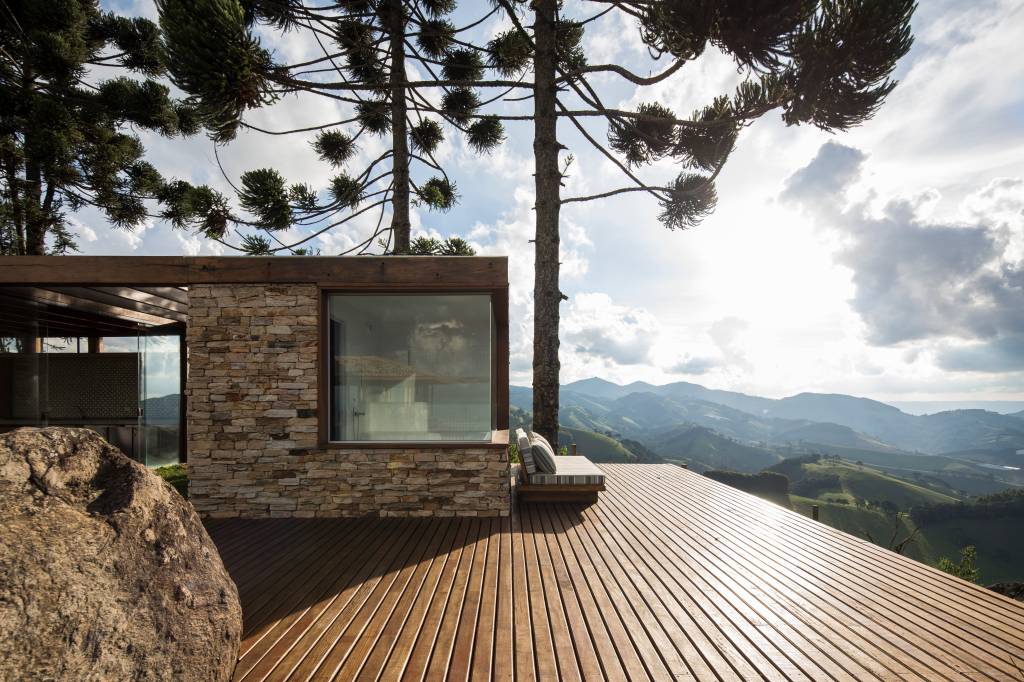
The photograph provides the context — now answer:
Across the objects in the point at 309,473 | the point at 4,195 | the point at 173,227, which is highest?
the point at 4,195

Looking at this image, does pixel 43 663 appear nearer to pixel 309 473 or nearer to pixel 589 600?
pixel 589 600

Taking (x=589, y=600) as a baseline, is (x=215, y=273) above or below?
above

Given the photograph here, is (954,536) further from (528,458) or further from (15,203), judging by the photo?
(15,203)

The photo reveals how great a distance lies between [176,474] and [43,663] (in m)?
8.32

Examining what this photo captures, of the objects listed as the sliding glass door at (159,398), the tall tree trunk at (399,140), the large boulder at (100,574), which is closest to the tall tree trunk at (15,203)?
the sliding glass door at (159,398)

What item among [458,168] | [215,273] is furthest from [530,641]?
[458,168]

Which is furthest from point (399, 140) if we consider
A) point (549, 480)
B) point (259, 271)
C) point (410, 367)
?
point (549, 480)

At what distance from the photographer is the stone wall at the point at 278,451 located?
190 inches

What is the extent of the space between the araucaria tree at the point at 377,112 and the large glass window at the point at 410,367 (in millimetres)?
4981

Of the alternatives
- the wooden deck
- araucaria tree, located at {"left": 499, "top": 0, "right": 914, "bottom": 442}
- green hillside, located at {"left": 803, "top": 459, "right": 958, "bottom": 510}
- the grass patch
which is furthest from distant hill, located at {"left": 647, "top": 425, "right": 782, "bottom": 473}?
the wooden deck

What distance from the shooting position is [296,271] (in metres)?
4.86

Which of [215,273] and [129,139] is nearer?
[215,273]

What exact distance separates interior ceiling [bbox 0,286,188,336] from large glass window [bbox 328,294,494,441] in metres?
2.58

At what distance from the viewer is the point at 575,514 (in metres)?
5.06
